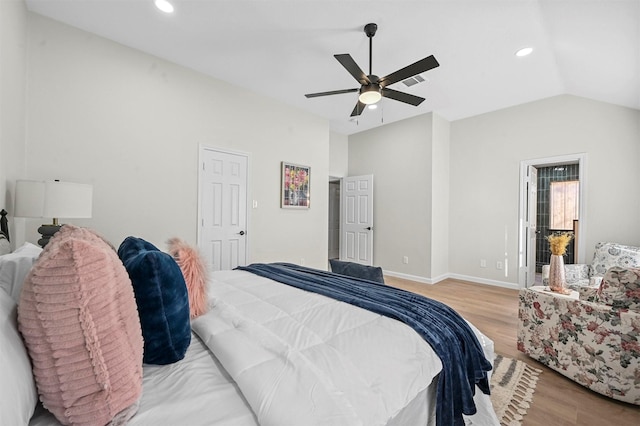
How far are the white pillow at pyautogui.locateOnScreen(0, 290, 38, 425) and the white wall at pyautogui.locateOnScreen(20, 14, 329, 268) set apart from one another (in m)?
2.64

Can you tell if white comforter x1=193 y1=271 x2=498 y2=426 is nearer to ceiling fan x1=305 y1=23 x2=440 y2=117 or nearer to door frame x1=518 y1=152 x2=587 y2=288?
ceiling fan x1=305 y1=23 x2=440 y2=117

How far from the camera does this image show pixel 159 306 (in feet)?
3.00

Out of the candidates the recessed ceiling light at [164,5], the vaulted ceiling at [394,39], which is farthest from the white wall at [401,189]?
the recessed ceiling light at [164,5]

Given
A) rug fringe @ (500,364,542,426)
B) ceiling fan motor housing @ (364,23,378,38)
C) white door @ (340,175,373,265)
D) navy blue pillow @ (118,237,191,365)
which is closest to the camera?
navy blue pillow @ (118,237,191,365)

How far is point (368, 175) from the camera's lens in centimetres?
574

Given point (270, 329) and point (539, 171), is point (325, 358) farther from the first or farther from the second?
point (539, 171)

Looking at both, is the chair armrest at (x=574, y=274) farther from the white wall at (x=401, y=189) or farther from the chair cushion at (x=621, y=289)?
the white wall at (x=401, y=189)

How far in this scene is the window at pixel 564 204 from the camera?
18.9ft

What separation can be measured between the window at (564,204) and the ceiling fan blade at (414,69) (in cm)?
547

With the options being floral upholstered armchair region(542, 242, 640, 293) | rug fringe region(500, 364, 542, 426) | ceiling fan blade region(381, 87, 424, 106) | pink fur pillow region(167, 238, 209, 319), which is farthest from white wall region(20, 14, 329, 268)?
floral upholstered armchair region(542, 242, 640, 293)

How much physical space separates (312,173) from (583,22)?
352 centimetres

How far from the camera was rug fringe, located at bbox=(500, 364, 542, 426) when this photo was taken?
165 centimetres

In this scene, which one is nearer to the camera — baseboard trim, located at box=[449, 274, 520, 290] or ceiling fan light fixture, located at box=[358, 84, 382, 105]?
ceiling fan light fixture, located at box=[358, 84, 382, 105]

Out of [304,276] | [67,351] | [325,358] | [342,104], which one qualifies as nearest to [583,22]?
[342,104]
